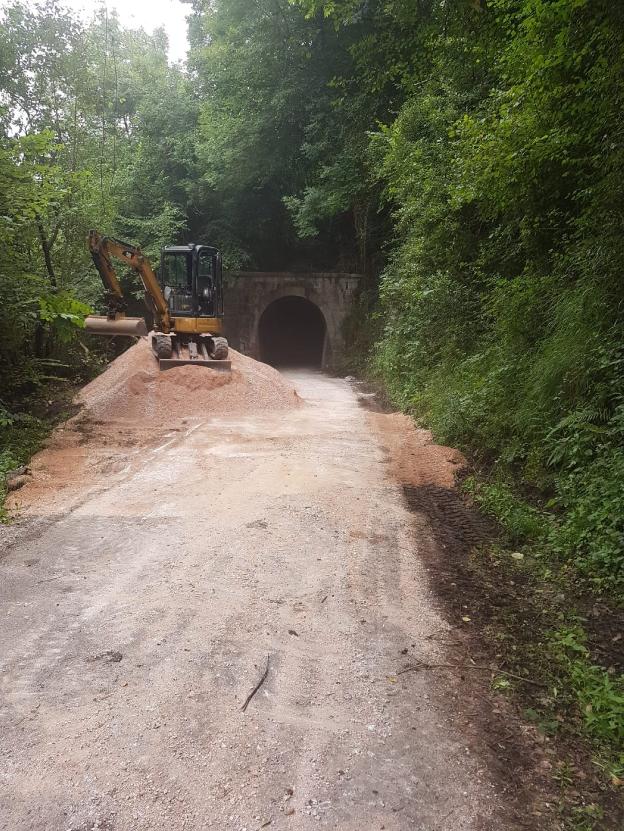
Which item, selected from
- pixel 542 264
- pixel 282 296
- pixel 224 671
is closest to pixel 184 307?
pixel 282 296

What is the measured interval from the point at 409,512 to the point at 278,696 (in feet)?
10.1

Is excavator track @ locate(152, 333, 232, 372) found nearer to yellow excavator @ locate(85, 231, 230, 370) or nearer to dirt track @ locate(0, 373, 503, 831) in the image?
yellow excavator @ locate(85, 231, 230, 370)

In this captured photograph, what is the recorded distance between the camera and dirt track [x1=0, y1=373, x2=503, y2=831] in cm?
217

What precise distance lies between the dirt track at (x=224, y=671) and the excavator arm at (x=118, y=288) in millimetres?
7602

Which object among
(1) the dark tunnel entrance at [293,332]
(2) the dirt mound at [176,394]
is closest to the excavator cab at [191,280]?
(2) the dirt mound at [176,394]

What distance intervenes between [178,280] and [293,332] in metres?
16.2

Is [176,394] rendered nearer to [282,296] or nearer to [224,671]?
[224,671]

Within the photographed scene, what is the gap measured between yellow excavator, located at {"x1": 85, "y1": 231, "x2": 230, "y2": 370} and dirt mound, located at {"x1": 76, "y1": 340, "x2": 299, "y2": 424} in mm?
635

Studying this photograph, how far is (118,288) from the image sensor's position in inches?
482

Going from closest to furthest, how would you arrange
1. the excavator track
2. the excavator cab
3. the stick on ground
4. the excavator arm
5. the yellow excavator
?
1. the stick on ground
2. the excavator arm
3. the excavator track
4. the yellow excavator
5. the excavator cab

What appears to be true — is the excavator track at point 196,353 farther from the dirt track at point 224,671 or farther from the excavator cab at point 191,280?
the dirt track at point 224,671

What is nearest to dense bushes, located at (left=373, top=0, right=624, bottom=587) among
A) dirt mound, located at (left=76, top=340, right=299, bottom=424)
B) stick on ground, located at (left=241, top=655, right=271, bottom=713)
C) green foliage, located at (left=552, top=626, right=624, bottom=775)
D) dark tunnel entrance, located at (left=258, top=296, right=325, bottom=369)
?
green foliage, located at (left=552, top=626, right=624, bottom=775)

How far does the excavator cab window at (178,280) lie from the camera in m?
13.8

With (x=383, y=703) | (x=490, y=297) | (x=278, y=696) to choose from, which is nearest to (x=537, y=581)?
(x=383, y=703)
